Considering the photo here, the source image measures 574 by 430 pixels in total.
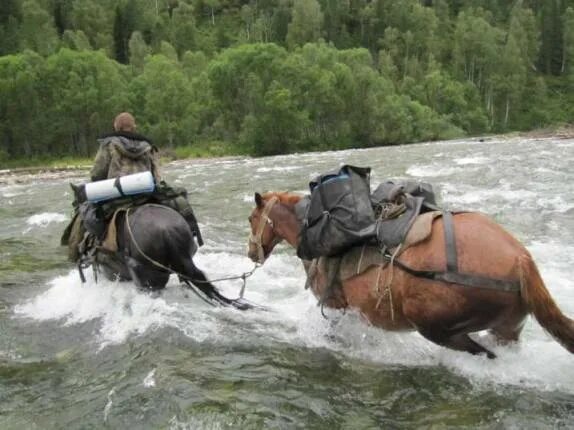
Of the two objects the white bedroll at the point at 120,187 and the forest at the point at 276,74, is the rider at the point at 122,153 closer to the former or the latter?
the white bedroll at the point at 120,187

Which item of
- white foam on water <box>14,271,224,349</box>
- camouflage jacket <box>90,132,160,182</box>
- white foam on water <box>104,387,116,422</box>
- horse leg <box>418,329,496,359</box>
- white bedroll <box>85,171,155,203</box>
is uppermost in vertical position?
camouflage jacket <box>90,132,160,182</box>

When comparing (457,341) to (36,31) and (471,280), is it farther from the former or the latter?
(36,31)

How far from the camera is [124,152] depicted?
8375 mm

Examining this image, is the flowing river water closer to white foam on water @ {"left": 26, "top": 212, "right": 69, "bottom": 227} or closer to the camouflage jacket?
the camouflage jacket

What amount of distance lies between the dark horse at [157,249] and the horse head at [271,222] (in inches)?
43.1

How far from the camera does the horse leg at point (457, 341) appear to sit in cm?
504

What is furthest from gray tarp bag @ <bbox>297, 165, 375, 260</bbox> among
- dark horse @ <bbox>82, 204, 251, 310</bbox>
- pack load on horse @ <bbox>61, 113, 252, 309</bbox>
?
pack load on horse @ <bbox>61, 113, 252, 309</bbox>

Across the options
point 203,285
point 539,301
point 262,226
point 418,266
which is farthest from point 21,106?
point 539,301

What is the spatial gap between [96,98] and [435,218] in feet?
202

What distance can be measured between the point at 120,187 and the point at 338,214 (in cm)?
349

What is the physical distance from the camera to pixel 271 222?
6934mm

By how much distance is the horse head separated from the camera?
6840mm

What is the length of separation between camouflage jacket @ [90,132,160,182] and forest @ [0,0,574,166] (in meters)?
53.5

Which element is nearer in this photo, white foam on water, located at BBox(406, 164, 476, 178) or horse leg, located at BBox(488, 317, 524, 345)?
horse leg, located at BBox(488, 317, 524, 345)
